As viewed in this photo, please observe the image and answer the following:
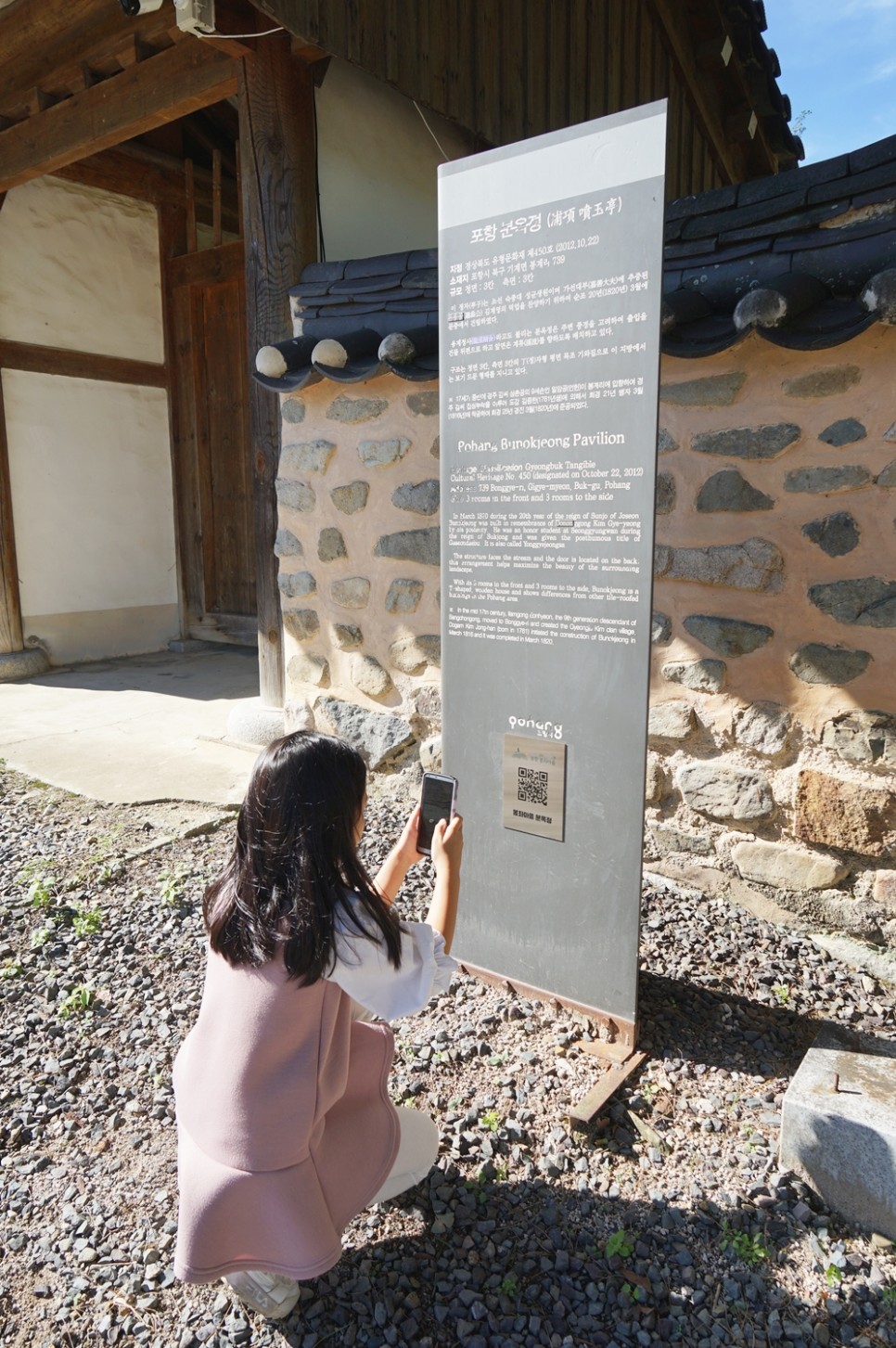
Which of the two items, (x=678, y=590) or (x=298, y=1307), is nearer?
(x=298, y=1307)

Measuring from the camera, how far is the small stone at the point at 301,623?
4055 millimetres

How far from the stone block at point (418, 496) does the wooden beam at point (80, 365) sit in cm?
449

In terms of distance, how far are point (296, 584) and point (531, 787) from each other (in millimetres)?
2083

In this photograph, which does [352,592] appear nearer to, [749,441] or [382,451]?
[382,451]

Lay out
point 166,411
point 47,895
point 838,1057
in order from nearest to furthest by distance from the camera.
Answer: point 838,1057, point 47,895, point 166,411

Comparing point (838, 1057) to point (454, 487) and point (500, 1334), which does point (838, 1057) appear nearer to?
point (500, 1334)

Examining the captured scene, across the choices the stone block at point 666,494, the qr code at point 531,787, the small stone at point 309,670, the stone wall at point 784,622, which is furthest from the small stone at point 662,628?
the small stone at point 309,670

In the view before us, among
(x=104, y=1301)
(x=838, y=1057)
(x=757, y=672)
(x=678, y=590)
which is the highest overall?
(x=678, y=590)

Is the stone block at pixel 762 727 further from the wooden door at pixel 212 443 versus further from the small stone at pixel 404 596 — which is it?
the wooden door at pixel 212 443

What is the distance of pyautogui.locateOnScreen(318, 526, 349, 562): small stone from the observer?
153 inches

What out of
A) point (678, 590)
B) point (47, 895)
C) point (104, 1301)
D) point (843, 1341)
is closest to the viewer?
point (843, 1341)

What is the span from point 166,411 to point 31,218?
1.67 m

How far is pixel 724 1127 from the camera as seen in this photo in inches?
79.9

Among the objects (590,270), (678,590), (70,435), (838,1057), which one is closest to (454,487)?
(590,270)
